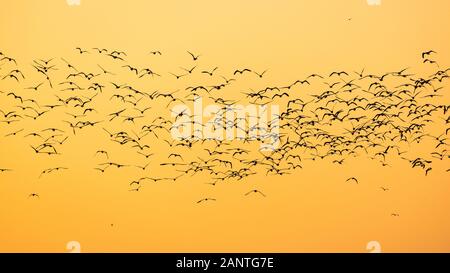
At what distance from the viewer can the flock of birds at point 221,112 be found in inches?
92.0

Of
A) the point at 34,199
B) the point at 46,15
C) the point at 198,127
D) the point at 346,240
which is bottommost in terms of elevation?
the point at 346,240

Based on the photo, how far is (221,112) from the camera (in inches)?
93.0

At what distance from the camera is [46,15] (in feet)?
7.66

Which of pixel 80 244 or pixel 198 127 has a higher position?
pixel 198 127

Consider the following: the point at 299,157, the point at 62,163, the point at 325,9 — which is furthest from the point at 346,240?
the point at 62,163

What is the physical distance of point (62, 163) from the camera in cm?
235

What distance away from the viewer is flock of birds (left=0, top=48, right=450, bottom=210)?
234cm

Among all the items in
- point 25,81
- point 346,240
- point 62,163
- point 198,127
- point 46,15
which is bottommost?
point 346,240

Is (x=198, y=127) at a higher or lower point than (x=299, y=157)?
higher

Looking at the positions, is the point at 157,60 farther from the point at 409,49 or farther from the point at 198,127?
the point at 409,49

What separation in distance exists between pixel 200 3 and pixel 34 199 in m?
1.31

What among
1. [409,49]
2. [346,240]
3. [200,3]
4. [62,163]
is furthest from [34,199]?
[409,49]

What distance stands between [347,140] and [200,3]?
3.38ft

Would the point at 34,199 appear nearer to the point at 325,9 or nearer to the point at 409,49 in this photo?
the point at 325,9
